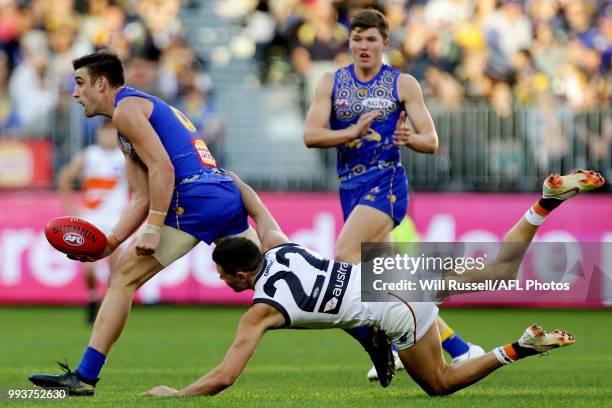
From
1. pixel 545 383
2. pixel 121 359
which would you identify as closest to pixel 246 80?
pixel 121 359

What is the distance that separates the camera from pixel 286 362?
11.8 metres

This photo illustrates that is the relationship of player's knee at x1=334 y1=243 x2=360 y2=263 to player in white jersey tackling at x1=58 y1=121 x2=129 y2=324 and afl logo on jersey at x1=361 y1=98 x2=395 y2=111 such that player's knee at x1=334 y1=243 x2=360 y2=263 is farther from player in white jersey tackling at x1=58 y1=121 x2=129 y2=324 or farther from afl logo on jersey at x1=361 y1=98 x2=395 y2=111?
player in white jersey tackling at x1=58 y1=121 x2=129 y2=324

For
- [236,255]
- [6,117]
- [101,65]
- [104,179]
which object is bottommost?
[104,179]

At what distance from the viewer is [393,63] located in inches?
801

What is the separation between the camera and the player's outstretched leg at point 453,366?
808 cm

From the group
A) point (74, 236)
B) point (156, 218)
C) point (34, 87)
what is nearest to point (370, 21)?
point (156, 218)

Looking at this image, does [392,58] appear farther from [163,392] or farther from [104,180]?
[163,392]

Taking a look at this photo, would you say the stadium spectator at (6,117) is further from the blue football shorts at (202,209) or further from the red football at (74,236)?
the blue football shorts at (202,209)

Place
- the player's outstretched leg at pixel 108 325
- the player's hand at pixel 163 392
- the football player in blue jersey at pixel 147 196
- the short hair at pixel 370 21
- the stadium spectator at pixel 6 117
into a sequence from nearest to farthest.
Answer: the player's hand at pixel 163 392 → the player's outstretched leg at pixel 108 325 → the football player in blue jersey at pixel 147 196 → the short hair at pixel 370 21 → the stadium spectator at pixel 6 117

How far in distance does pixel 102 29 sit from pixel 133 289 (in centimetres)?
1339

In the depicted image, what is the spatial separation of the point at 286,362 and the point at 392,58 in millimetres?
9572

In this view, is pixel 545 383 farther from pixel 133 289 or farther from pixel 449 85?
pixel 449 85

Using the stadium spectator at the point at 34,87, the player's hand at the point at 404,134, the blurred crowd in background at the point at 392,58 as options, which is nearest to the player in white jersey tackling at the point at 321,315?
the player's hand at the point at 404,134

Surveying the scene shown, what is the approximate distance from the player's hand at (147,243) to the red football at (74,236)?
0.42 m
